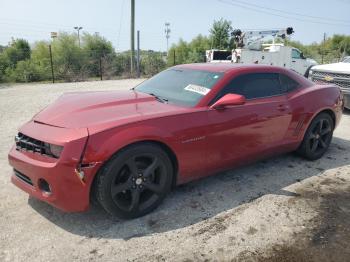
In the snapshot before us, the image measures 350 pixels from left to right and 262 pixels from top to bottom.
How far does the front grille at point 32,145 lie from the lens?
301cm

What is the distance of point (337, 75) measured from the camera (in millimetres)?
8867

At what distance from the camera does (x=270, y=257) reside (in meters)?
2.85

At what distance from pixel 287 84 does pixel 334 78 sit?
4.98m

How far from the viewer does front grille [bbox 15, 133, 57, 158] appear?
119 inches

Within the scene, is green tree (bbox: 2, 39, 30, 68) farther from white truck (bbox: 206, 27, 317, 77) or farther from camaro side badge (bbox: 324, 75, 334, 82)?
camaro side badge (bbox: 324, 75, 334, 82)

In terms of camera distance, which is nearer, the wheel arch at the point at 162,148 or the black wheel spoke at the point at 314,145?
the wheel arch at the point at 162,148

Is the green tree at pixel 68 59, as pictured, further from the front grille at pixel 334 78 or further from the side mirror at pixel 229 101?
the side mirror at pixel 229 101

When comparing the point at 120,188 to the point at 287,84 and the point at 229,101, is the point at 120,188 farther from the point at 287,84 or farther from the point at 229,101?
the point at 287,84

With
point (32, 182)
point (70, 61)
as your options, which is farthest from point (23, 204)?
point (70, 61)

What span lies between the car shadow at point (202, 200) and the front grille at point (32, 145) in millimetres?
697

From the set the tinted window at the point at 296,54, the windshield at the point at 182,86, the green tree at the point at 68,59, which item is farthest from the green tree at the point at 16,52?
the windshield at the point at 182,86

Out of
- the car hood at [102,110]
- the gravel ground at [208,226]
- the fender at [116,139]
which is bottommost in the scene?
the gravel ground at [208,226]

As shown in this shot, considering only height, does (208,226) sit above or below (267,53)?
below

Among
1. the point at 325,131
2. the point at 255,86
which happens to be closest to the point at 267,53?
the point at 325,131
